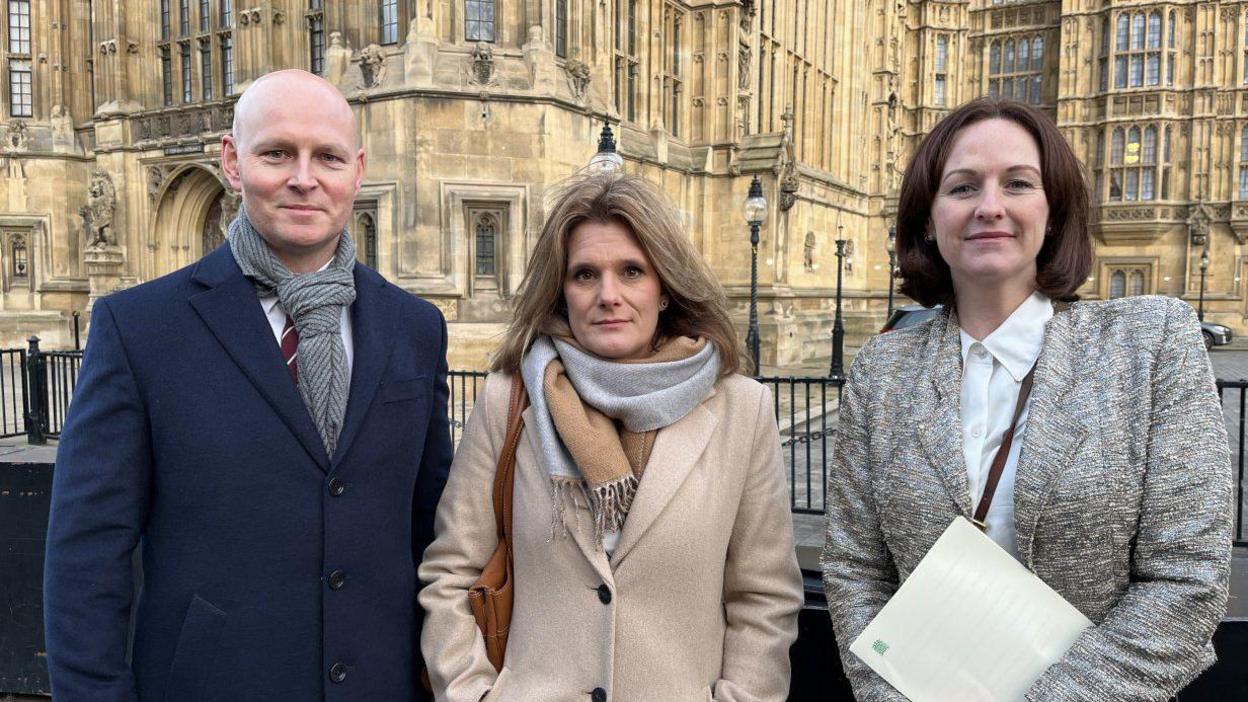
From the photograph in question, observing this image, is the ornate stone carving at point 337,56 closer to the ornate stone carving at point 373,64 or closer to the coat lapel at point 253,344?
the ornate stone carving at point 373,64

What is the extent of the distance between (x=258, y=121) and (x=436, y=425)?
971 mm

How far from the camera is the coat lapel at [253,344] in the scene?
6.57 ft

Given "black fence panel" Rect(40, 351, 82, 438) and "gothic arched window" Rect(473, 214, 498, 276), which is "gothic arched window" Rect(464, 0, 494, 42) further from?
"black fence panel" Rect(40, 351, 82, 438)

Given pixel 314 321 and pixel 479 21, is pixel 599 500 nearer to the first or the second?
pixel 314 321

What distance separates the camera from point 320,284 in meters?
2.12

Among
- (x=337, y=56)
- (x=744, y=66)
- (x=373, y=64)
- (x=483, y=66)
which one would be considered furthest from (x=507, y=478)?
(x=744, y=66)

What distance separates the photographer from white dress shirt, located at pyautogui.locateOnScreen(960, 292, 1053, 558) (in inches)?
72.5

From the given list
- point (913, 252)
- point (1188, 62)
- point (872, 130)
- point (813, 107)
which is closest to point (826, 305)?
point (813, 107)

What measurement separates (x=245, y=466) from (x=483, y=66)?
12.8 metres

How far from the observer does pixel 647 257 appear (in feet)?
7.25

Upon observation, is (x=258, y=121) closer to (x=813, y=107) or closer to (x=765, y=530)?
(x=765, y=530)

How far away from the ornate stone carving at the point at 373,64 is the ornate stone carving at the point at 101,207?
29.9 ft

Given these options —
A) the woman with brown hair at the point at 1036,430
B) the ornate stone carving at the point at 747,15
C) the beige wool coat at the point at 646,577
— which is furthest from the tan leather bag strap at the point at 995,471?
the ornate stone carving at the point at 747,15

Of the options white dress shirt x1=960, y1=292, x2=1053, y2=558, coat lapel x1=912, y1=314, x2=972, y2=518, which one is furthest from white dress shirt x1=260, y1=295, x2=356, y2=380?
white dress shirt x1=960, y1=292, x2=1053, y2=558
